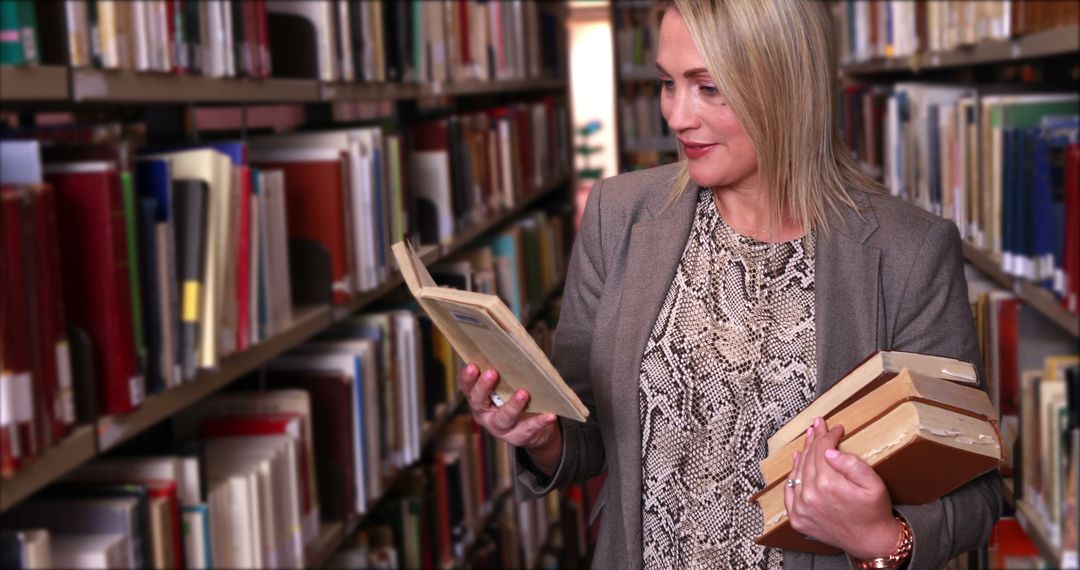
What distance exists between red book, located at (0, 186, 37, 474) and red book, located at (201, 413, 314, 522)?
84cm

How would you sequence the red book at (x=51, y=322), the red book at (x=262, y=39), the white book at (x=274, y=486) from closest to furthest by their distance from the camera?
the red book at (x=51, y=322), the white book at (x=274, y=486), the red book at (x=262, y=39)

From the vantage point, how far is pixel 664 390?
1.47 meters

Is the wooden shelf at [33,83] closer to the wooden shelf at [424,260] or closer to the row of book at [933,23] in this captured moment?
the wooden shelf at [424,260]

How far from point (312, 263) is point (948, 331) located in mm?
1395

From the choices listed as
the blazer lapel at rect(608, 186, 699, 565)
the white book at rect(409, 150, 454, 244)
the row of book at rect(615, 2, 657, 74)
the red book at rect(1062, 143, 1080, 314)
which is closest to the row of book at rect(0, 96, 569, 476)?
the white book at rect(409, 150, 454, 244)

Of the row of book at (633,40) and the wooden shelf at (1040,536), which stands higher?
the row of book at (633,40)

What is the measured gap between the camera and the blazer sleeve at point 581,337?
→ 60.9 inches

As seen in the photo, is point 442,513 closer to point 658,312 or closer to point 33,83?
point 658,312

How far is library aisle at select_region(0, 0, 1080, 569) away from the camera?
151 centimetres

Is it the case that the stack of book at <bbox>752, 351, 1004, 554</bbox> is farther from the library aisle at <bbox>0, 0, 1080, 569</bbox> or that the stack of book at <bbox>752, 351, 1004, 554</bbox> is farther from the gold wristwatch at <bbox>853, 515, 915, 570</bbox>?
the library aisle at <bbox>0, 0, 1080, 569</bbox>

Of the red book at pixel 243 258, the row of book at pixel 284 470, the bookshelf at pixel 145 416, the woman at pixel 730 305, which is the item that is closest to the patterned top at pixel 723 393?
the woman at pixel 730 305

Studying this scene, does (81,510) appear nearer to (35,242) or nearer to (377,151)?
(35,242)

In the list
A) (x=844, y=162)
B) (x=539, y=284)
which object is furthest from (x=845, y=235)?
(x=539, y=284)

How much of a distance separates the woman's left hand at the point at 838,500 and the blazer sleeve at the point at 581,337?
1.13 ft
